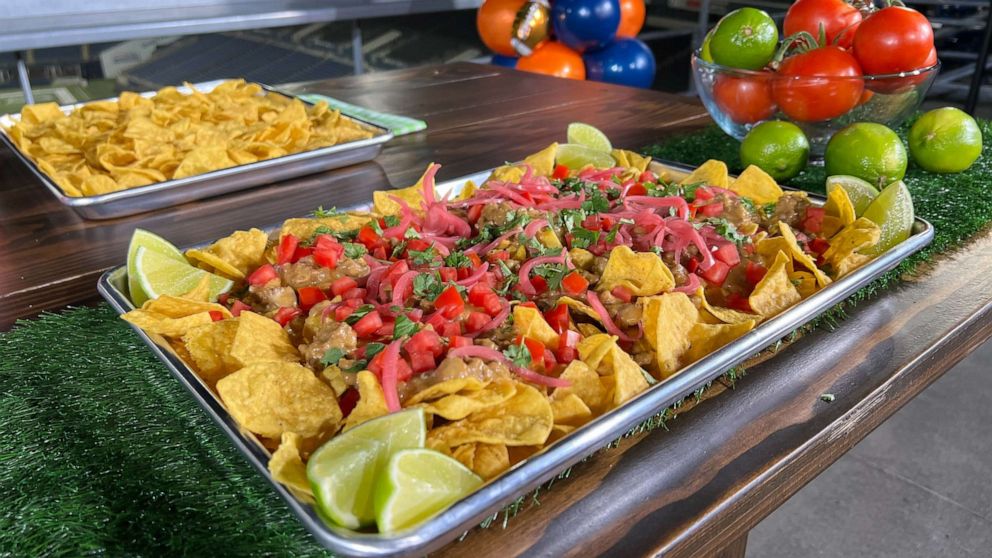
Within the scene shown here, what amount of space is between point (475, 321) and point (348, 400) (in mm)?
187

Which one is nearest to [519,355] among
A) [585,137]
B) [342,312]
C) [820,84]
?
[342,312]

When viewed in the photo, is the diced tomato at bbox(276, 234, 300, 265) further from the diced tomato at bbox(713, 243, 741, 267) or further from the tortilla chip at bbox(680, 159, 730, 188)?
the tortilla chip at bbox(680, 159, 730, 188)

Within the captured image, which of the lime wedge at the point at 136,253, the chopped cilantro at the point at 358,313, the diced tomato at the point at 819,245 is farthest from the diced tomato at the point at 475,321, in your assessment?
the diced tomato at the point at 819,245

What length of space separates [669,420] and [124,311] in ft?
2.31

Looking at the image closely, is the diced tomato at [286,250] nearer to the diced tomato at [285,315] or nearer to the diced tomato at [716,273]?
the diced tomato at [285,315]

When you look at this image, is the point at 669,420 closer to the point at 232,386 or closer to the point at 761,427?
the point at 761,427

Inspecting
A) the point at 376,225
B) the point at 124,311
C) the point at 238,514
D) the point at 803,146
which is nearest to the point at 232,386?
the point at 238,514

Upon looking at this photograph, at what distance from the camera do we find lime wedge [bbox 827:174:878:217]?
4.40 ft

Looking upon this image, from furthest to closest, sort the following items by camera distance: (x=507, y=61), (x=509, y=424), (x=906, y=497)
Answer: (x=507, y=61) → (x=906, y=497) → (x=509, y=424)

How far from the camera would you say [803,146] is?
5.27 feet

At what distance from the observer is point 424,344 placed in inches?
35.1

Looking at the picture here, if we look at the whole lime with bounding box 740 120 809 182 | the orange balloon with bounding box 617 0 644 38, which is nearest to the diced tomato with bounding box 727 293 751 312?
the whole lime with bounding box 740 120 809 182

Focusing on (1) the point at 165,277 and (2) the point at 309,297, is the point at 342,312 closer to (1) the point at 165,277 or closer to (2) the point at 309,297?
(2) the point at 309,297

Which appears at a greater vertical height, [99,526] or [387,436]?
[387,436]
